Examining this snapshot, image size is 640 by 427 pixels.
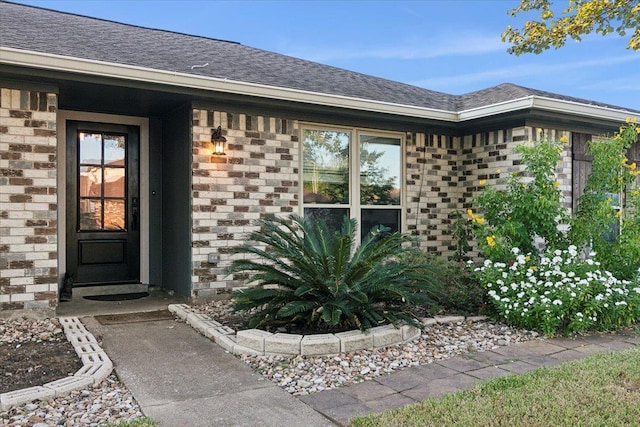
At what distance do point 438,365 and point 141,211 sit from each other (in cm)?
452

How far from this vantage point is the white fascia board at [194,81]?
15.3ft

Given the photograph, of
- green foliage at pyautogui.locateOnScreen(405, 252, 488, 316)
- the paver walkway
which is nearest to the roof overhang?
green foliage at pyautogui.locateOnScreen(405, 252, 488, 316)

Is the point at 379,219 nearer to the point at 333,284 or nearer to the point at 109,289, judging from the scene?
the point at 333,284

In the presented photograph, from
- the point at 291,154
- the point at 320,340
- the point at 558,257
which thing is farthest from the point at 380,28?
the point at 320,340

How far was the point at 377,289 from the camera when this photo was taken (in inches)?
175

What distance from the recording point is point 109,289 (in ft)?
21.5

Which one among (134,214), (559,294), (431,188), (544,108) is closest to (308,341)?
(559,294)

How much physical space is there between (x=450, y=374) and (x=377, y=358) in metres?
0.58

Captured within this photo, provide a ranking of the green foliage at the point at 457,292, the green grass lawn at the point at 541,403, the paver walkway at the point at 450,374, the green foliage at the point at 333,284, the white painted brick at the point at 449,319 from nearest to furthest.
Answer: the green grass lawn at the point at 541,403 < the paver walkway at the point at 450,374 < the green foliage at the point at 333,284 < the white painted brick at the point at 449,319 < the green foliage at the point at 457,292

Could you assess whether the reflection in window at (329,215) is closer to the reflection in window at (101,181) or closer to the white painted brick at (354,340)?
the reflection in window at (101,181)

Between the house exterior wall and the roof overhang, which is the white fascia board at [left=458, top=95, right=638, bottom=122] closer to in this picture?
A: the roof overhang

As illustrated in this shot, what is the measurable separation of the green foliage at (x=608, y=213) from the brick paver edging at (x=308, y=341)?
8.16 feet

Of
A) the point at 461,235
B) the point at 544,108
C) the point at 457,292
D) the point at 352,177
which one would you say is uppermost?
the point at 544,108

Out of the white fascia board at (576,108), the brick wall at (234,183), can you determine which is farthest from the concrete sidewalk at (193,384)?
the white fascia board at (576,108)
